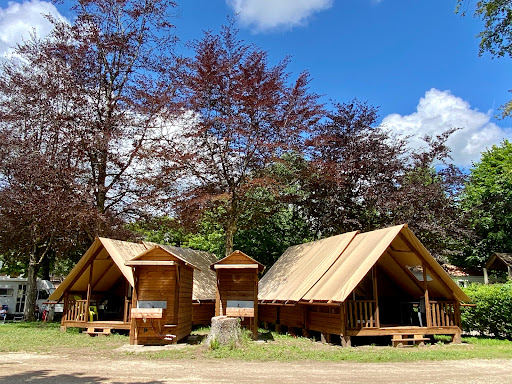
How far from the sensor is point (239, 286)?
1396 centimetres

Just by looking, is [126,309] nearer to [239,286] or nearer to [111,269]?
[111,269]

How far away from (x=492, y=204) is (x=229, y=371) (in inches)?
988

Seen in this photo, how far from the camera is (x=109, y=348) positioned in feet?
37.2

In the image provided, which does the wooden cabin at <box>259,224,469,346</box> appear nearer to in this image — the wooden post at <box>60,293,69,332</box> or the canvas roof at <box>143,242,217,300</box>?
the canvas roof at <box>143,242,217,300</box>

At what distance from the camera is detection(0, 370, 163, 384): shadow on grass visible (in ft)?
22.5

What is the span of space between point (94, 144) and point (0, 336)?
785 centimetres

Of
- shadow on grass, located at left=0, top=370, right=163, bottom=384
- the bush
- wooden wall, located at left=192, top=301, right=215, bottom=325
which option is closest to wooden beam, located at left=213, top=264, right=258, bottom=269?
wooden wall, located at left=192, top=301, right=215, bottom=325

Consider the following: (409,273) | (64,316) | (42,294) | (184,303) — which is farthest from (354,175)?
(42,294)

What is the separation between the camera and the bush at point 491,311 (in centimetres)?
1308

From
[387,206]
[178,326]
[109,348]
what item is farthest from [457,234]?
[109,348]

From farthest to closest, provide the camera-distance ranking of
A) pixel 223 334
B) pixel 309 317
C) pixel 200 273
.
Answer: pixel 200 273, pixel 309 317, pixel 223 334

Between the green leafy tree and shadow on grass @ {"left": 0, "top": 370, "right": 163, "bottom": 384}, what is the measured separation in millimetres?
24929

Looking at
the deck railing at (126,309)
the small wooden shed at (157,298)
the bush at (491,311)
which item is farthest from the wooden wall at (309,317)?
the deck railing at (126,309)

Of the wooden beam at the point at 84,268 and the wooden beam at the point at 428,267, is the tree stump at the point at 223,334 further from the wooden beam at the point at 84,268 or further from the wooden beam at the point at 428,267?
the wooden beam at the point at 84,268
